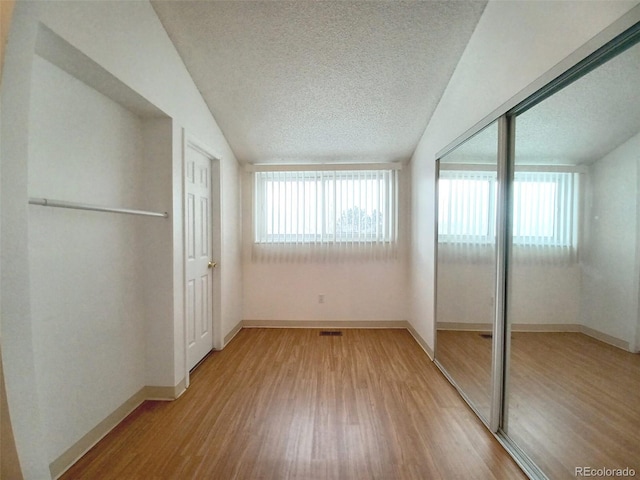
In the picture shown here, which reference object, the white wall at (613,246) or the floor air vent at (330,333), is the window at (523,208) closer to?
the white wall at (613,246)

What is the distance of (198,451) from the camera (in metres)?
1.57

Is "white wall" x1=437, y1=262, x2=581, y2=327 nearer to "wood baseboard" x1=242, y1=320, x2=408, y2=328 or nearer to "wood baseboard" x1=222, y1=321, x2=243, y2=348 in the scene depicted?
"wood baseboard" x1=242, y1=320, x2=408, y2=328

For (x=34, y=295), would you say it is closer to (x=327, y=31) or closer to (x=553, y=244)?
(x=327, y=31)

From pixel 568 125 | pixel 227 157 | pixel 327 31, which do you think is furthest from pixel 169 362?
pixel 568 125

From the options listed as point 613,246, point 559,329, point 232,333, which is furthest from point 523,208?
point 232,333

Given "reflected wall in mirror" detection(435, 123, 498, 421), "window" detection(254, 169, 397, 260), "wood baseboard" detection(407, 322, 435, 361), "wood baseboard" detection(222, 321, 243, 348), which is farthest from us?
"window" detection(254, 169, 397, 260)

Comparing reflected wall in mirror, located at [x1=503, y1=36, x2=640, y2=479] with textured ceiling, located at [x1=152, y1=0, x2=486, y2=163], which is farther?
textured ceiling, located at [x1=152, y1=0, x2=486, y2=163]

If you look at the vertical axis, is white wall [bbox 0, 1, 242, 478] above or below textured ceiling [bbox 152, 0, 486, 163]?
below

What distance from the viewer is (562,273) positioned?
137 centimetres

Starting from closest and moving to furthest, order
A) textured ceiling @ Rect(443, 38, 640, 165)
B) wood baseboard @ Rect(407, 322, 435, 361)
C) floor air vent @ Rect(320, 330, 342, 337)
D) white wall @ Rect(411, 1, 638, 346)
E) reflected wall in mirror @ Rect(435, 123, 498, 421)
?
textured ceiling @ Rect(443, 38, 640, 165)
white wall @ Rect(411, 1, 638, 346)
reflected wall in mirror @ Rect(435, 123, 498, 421)
wood baseboard @ Rect(407, 322, 435, 361)
floor air vent @ Rect(320, 330, 342, 337)

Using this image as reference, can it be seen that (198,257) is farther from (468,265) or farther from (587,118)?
(587,118)

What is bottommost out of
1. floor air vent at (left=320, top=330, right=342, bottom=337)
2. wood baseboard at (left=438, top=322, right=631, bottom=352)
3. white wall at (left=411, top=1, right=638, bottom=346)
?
floor air vent at (left=320, top=330, right=342, bottom=337)

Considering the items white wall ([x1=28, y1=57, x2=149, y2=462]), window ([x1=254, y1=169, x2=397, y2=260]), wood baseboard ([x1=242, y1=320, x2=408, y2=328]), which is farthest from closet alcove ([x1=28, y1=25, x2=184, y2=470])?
window ([x1=254, y1=169, x2=397, y2=260])

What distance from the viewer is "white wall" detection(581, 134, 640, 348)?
1023 millimetres
